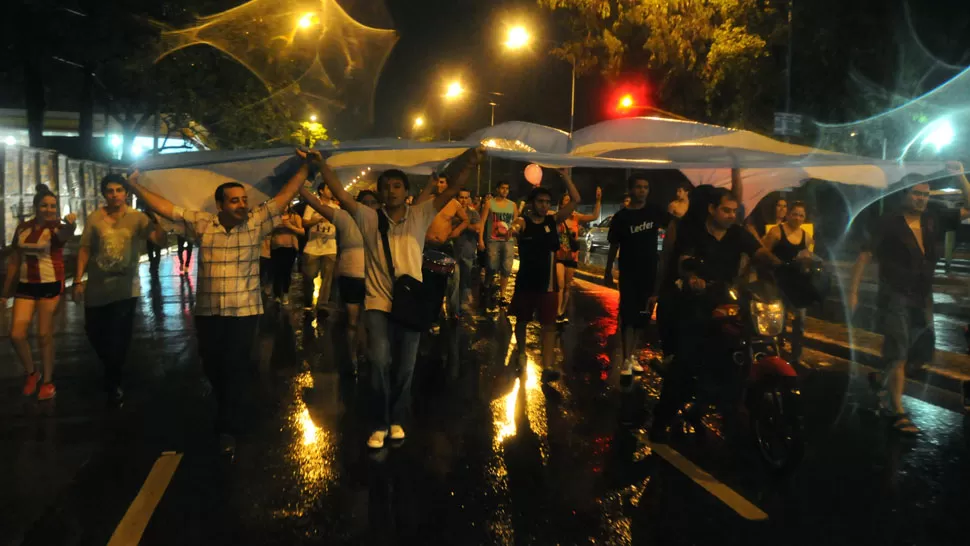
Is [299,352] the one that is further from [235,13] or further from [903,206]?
[235,13]

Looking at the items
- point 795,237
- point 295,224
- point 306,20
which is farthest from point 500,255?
point 306,20

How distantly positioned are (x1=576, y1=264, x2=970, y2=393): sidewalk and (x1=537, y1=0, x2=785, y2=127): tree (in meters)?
7.10

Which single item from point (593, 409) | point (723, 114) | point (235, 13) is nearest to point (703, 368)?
point (593, 409)

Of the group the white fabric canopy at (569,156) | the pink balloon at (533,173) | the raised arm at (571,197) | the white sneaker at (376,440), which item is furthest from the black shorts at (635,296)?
the white sneaker at (376,440)

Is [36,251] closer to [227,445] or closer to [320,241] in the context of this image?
[227,445]

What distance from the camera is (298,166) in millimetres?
5574

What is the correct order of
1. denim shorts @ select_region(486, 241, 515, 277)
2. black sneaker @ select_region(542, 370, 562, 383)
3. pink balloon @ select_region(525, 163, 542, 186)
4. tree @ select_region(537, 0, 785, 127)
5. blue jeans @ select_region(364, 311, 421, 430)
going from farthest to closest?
tree @ select_region(537, 0, 785, 127), denim shorts @ select_region(486, 241, 515, 277), pink balloon @ select_region(525, 163, 542, 186), black sneaker @ select_region(542, 370, 562, 383), blue jeans @ select_region(364, 311, 421, 430)

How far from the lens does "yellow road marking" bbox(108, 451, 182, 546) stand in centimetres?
400

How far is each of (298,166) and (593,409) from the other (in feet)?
10.0

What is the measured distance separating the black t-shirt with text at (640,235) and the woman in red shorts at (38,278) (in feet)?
16.0

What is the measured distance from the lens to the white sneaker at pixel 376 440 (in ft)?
17.6

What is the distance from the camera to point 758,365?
5.05m

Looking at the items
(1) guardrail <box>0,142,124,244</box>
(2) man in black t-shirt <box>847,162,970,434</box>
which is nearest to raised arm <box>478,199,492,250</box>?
(2) man in black t-shirt <box>847,162,970,434</box>

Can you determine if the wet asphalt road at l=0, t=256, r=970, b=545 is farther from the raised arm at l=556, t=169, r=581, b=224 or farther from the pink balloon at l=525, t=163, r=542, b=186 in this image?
the pink balloon at l=525, t=163, r=542, b=186
